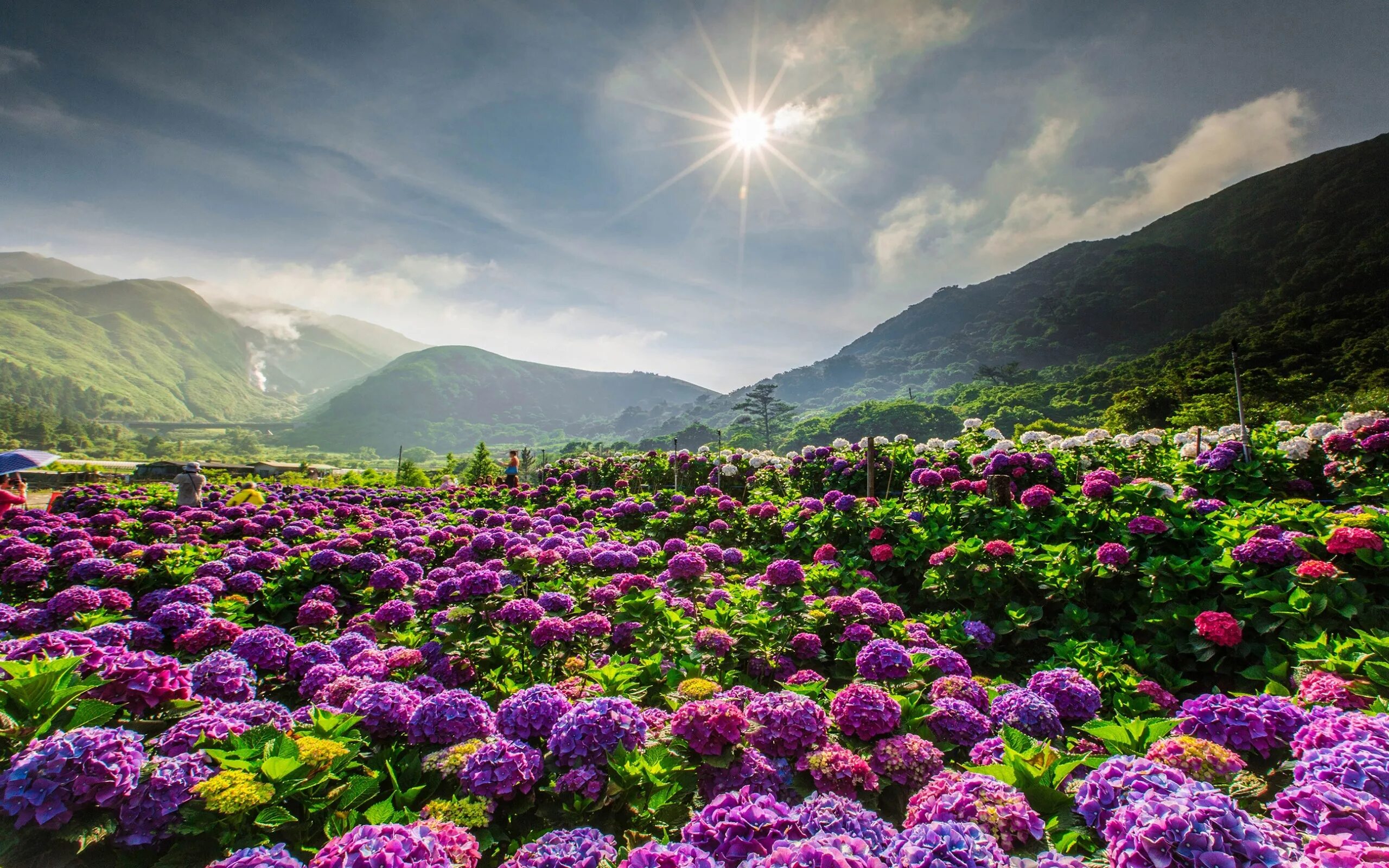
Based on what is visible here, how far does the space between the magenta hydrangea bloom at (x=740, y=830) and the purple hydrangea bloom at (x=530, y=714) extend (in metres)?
0.88

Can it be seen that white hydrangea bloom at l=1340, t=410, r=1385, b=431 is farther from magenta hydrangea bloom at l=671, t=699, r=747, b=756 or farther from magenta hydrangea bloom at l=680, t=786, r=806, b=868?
magenta hydrangea bloom at l=680, t=786, r=806, b=868

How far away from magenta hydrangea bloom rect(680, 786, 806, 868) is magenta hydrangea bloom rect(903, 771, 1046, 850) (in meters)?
0.52

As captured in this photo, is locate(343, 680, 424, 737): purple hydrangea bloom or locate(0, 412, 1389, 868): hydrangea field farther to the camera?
locate(343, 680, 424, 737): purple hydrangea bloom

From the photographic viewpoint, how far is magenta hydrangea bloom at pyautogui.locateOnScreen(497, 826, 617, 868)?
163 centimetres

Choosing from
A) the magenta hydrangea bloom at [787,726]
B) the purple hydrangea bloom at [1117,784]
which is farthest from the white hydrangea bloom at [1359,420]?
the magenta hydrangea bloom at [787,726]

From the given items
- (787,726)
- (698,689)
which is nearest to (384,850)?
(698,689)

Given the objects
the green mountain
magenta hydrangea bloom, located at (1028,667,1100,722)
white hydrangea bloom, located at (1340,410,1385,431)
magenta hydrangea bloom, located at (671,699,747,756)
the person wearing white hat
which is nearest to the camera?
magenta hydrangea bloom, located at (671,699,747,756)

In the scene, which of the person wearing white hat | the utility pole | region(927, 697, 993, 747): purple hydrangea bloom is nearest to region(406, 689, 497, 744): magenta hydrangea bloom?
region(927, 697, 993, 747): purple hydrangea bloom

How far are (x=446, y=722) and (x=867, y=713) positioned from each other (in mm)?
1891

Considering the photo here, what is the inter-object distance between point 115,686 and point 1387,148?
190831 mm

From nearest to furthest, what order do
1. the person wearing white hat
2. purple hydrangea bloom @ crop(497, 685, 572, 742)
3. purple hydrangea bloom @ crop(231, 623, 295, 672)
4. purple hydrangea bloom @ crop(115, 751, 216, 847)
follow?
purple hydrangea bloom @ crop(115, 751, 216, 847), purple hydrangea bloom @ crop(497, 685, 572, 742), purple hydrangea bloom @ crop(231, 623, 295, 672), the person wearing white hat

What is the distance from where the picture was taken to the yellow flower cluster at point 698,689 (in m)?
2.55

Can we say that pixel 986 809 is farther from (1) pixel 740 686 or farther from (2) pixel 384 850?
(2) pixel 384 850

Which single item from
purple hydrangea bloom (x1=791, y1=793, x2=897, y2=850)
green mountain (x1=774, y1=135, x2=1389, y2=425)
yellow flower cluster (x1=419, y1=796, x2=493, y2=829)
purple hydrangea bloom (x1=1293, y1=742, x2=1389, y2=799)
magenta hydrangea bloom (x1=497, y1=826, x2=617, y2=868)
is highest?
green mountain (x1=774, y1=135, x2=1389, y2=425)
